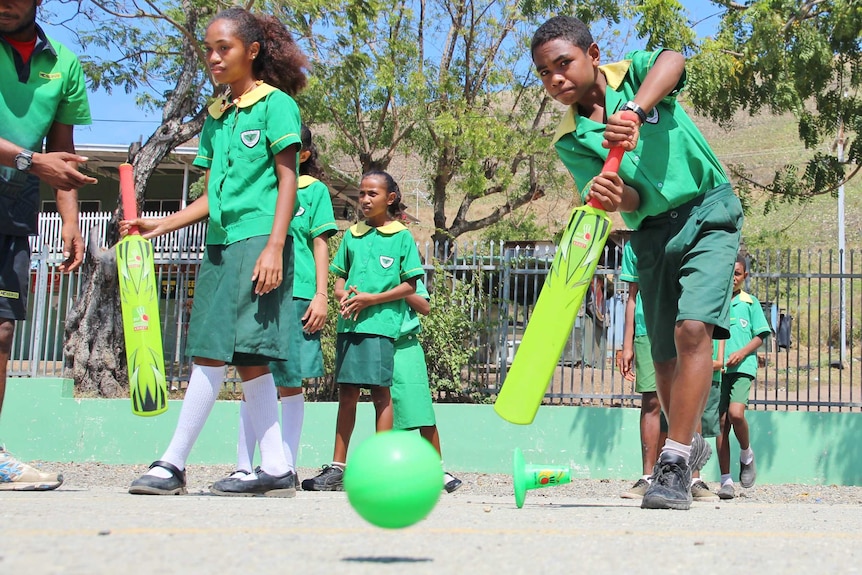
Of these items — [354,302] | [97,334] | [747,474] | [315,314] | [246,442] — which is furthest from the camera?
[97,334]

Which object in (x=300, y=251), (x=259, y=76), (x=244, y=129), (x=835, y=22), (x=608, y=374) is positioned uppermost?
(x=835, y=22)

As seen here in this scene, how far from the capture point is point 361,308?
231 inches

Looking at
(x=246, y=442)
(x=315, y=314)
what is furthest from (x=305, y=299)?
(x=246, y=442)

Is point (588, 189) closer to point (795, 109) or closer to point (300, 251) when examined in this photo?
point (300, 251)

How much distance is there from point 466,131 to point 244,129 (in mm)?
12077

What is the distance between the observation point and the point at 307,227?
5547mm

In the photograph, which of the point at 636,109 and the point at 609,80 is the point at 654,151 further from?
the point at 609,80

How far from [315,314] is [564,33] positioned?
205 cm

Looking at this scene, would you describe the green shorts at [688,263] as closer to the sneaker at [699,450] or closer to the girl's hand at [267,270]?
the sneaker at [699,450]

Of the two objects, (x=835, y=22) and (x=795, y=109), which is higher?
(x=835, y=22)

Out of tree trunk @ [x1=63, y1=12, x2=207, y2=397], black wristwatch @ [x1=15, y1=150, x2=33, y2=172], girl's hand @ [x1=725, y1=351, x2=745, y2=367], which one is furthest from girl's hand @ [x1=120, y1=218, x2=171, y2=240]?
tree trunk @ [x1=63, y1=12, x2=207, y2=397]

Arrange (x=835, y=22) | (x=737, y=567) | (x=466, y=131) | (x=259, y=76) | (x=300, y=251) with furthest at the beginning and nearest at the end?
(x=466, y=131) → (x=835, y=22) → (x=300, y=251) → (x=259, y=76) → (x=737, y=567)

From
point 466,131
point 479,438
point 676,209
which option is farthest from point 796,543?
point 466,131

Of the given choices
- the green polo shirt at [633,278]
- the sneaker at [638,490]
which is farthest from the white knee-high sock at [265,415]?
the green polo shirt at [633,278]
